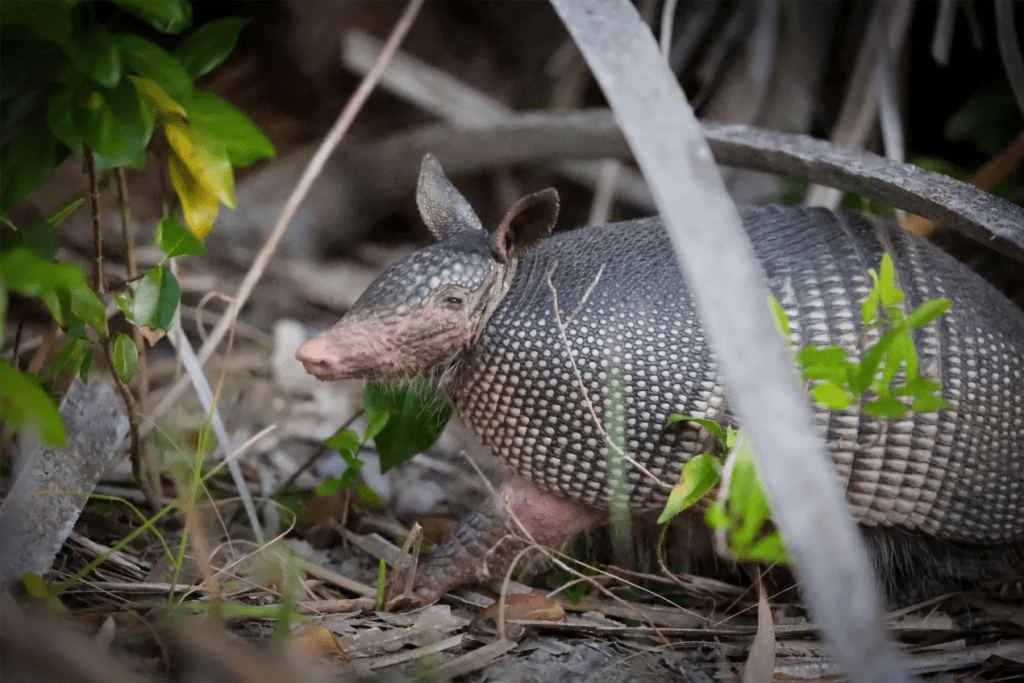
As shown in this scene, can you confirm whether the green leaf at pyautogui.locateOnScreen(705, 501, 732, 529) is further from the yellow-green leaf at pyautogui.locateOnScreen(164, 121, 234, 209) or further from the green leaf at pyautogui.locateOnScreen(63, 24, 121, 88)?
the green leaf at pyautogui.locateOnScreen(63, 24, 121, 88)

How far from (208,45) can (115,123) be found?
50cm

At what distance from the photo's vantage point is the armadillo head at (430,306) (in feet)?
8.13

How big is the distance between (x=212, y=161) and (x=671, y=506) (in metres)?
1.68

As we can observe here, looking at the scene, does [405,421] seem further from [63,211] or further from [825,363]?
[825,363]

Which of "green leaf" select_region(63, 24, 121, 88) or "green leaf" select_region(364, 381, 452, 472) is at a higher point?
"green leaf" select_region(63, 24, 121, 88)

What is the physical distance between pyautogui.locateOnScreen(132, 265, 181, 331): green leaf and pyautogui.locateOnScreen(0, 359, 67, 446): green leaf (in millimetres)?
518

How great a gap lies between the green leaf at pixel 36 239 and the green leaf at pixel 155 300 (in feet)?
0.82

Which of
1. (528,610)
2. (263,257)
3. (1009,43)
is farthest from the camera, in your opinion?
(263,257)

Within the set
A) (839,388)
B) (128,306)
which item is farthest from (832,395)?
(128,306)

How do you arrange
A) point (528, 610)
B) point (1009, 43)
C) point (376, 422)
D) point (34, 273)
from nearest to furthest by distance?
point (34, 273) → point (528, 610) → point (376, 422) → point (1009, 43)

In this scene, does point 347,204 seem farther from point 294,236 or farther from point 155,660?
point 155,660

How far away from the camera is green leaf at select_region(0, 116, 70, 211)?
96.5 inches

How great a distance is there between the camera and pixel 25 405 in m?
1.88

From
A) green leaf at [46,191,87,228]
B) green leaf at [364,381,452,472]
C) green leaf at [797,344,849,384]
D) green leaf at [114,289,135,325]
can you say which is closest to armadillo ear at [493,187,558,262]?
green leaf at [364,381,452,472]
